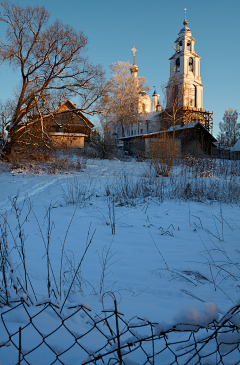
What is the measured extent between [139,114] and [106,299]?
1422 inches

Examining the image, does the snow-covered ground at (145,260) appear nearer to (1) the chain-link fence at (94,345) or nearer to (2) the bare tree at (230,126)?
(1) the chain-link fence at (94,345)

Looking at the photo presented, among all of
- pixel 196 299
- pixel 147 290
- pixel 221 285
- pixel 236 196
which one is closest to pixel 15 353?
pixel 147 290

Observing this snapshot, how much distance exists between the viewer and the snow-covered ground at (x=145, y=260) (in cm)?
188

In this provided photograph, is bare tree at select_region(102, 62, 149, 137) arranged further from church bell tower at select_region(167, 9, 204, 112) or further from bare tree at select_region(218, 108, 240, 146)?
bare tree at select_region(218, 108, 240, 146)

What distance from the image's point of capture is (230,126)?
150ft

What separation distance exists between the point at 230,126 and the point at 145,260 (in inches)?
1919

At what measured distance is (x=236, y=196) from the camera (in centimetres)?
650

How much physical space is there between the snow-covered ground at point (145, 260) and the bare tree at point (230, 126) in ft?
146

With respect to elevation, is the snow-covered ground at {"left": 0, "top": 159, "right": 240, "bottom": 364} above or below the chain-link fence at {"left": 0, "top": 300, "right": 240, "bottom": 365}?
below

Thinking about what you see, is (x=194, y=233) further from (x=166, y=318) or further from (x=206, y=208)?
(x=166, y=318)

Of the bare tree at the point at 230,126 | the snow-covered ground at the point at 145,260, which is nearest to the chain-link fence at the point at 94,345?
the snow-covered ground at the point at 145,260

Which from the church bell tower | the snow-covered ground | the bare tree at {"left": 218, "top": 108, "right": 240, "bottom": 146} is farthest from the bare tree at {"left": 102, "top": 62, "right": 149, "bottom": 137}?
the snow-covered ground

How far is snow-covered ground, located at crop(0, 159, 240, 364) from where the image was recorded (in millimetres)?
1881

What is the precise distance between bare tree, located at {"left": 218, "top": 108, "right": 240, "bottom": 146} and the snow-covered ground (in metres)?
44.3
